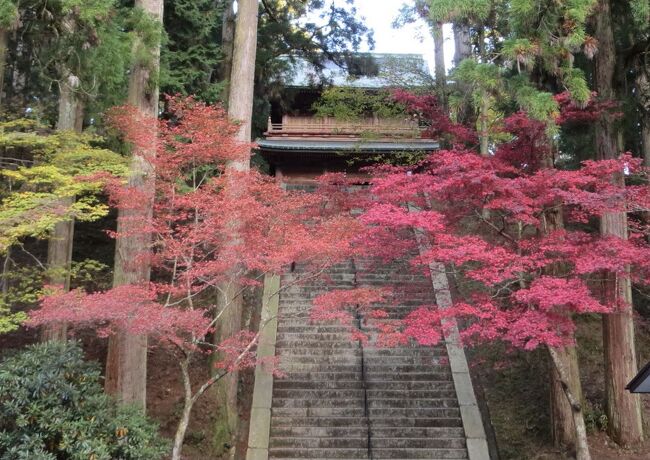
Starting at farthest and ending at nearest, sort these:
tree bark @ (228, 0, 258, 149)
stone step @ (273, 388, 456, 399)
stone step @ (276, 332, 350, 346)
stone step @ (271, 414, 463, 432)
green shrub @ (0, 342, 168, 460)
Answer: stone step @ (276, 332, 350, 346)
tree bark @ (228, 0, 258, 149)
stone step @ (273, 388, 456, 399)
stone step @ (271, 414, 463, 432)
green shrub @ (0, 342, 168, 460)

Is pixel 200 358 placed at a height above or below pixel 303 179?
below

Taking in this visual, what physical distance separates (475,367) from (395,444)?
2450mm

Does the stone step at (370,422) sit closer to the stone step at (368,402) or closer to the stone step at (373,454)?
the stone step at (368,402)

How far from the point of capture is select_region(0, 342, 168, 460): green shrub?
15.2ft

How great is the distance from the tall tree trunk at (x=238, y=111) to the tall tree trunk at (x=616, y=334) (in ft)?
17.9

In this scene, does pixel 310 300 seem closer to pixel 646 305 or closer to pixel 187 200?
pixel 187 200

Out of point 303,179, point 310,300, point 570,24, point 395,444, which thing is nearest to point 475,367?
point 395,444

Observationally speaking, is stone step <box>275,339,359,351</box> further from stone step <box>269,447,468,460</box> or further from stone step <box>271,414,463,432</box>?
stone step <box>269,447,468,460</box>

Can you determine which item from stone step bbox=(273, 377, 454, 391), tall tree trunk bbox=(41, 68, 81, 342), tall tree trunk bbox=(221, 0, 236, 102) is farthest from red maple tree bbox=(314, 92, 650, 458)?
tall tree trunk bbox=(221, 0, 236, 102)

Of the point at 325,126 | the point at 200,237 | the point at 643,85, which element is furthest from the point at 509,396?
the point at 325,126

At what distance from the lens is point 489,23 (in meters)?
11.1

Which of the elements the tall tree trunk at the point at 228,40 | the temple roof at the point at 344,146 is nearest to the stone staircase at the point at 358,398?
the tall tree trunk at the point at 228,40

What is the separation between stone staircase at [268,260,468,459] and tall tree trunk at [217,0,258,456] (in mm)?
744

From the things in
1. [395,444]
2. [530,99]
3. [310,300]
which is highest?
[530,99]
